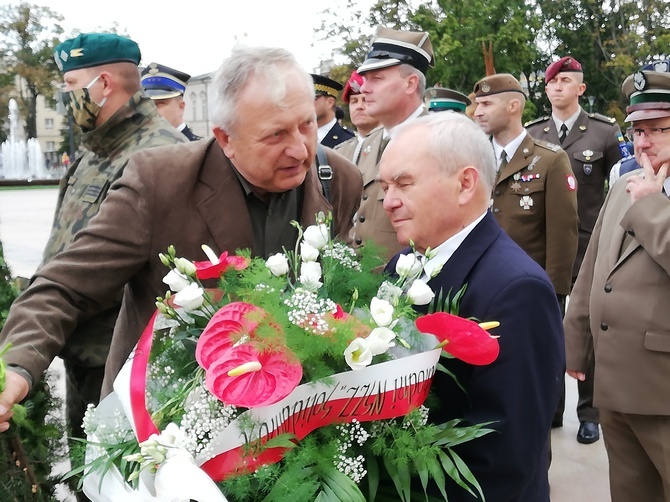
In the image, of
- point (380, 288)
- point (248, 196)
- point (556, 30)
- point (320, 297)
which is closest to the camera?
point (320, 297)

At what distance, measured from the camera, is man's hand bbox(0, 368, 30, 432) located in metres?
1.65

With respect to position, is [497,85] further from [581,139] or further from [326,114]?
[326,114]

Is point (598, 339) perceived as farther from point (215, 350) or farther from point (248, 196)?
point (215, 350)

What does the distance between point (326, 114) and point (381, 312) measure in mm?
5454

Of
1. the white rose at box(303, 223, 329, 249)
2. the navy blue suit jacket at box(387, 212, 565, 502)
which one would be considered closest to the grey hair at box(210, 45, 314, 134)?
the white rose at box(303, 223, 329, 249)

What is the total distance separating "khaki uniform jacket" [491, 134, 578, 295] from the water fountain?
35.2 meters

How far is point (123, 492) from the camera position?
1403 millimetres

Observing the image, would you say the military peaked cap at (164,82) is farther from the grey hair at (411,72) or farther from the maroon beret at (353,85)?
the grey hair at (411,72)

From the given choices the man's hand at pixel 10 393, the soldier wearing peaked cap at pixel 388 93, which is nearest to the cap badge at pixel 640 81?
the soldier wearing peaked cap at pixel 388 93

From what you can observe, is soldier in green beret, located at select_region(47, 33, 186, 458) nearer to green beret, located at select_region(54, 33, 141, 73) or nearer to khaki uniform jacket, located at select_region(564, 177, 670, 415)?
green beret, located at select_region(54, 33, 141, 73)

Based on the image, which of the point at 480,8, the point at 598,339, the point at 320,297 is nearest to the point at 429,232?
the point at 320,297

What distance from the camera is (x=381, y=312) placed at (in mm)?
1440

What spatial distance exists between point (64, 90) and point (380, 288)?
233 cm

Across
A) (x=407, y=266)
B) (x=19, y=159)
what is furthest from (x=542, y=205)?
(x=19, y=159)
